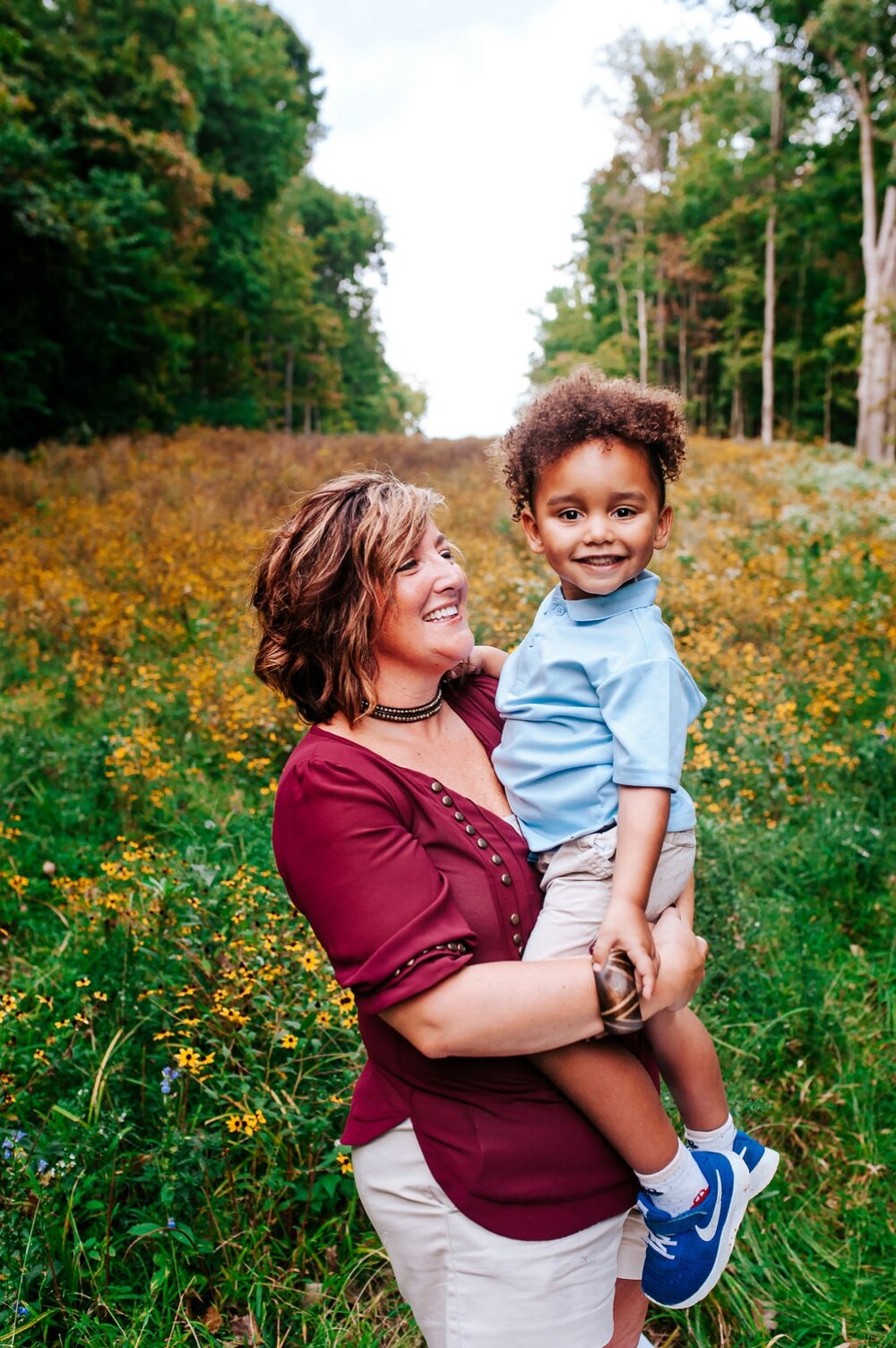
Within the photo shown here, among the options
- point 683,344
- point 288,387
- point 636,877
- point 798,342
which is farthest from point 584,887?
point 683,344

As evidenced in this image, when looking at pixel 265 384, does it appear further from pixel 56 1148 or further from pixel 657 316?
pixel 56 1148

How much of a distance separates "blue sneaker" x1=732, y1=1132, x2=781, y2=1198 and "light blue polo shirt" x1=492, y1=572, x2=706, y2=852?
1.99 ft

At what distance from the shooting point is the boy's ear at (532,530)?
181 cm

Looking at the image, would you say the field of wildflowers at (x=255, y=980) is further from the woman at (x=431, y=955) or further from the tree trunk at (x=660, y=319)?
the tree trunk at (x=660, y=319)

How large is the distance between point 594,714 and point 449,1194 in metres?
0.80

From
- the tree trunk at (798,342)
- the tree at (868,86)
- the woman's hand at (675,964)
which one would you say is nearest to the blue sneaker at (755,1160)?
the woman's hand at (675,964)

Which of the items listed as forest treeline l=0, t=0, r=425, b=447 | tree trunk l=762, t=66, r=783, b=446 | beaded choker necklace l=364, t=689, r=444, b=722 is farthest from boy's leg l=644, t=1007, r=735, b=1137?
tree trunk l=762, t=66, r=783, b=446

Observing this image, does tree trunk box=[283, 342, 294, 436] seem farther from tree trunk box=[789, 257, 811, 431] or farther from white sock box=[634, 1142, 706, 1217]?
white sock box=[634, 1142, 706, 1217]

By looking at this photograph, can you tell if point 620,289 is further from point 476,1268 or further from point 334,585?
point 476,1268

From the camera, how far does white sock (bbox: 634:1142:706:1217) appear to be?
1.47 meters

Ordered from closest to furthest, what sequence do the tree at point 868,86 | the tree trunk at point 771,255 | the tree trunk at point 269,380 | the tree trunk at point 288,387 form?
the tree at point 868,86 < the tree trunk at point 771,255 < the tree trunk at point 269,380 < the tree trunk at point 288,387

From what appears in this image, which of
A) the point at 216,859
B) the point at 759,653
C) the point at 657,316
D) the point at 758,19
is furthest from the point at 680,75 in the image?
the point at 216,859

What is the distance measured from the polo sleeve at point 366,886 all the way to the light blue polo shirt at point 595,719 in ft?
0.98

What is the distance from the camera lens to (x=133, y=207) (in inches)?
549
